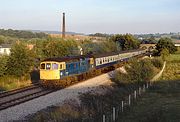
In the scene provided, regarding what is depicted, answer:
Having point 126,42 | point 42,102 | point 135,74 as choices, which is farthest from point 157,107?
point 126,42

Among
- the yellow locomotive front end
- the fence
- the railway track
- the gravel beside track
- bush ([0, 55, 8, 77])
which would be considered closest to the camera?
the gravel beside track

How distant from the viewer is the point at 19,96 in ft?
81.0

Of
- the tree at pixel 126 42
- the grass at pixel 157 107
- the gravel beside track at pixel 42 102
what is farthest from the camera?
the tree at pixel 126 42

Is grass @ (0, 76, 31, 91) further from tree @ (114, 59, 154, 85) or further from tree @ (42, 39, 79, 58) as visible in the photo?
tree @ (42, 39, 79, 58)

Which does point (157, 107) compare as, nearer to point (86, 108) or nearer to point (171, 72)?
point (86, 108)

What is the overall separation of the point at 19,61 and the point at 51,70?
6721 millimetres

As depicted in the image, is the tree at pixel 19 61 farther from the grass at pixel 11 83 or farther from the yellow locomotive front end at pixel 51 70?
the yellow locomotive front end at pixel 51 70

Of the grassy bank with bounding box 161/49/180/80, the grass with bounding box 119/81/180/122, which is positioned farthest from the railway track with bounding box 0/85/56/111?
the grassy bank with bounding box 161/49/180/80

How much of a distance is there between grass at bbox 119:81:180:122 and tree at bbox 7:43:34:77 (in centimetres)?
1283

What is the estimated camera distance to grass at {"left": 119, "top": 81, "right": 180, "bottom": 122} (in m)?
20.8

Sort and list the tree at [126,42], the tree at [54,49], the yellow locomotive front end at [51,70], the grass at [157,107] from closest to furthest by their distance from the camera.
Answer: the grass at [157,107] < the yellow locomotive front end at [51,70] < the tree at [54,49] < the tree at [126,42]

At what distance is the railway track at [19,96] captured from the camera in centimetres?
2164

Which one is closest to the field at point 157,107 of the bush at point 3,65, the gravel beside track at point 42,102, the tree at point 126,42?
the gravel beside track at point 42,102

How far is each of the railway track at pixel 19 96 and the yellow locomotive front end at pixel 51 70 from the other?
1.26 metres
